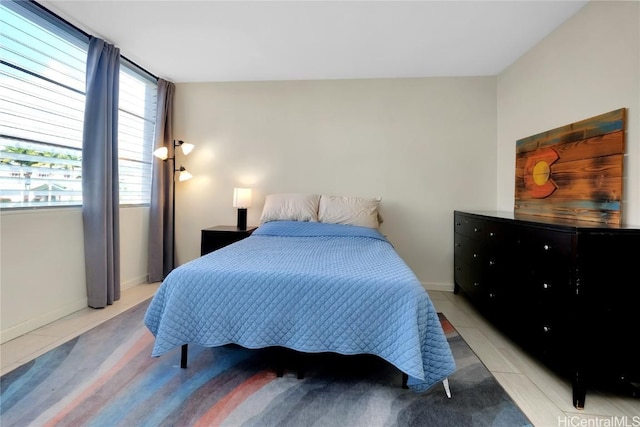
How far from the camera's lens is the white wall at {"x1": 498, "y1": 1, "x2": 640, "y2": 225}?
1601 mm

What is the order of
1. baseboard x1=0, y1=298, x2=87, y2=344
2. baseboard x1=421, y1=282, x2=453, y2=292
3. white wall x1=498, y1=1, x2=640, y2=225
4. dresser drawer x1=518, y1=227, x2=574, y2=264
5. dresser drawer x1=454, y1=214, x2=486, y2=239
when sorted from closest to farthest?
dresser drawer x1=518, y1=227, x2=574, y2=264, white wall x1=498, y1=1, x2=640, y2=225, baseboard x1=0, y1=298, x2=87, y2=344, dresser drawer x1=454, y1=214, x2=486, y2=239, baseboard x1=421, y1=282, x2=453, y2=292

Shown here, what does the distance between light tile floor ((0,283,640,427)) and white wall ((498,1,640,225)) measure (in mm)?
998

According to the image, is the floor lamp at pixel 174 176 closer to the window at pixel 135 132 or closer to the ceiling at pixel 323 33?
the window at pixel 135 132

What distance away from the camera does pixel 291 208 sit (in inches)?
116

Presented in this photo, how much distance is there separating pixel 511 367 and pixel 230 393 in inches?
63.7

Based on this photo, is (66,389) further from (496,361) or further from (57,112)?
(496,361)

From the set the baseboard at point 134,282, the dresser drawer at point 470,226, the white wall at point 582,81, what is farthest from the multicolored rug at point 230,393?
the white wall at point 582,81

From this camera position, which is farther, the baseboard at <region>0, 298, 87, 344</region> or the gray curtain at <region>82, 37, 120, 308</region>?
the gray curtain at <region>82, 37, 120, 308</region>

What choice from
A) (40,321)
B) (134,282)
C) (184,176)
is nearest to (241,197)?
(184,176)

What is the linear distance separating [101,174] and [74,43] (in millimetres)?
1081

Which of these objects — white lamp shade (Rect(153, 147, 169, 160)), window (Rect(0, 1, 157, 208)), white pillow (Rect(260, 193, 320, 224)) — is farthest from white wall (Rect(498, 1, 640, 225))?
window (Rect(0, 1, 157, 208))

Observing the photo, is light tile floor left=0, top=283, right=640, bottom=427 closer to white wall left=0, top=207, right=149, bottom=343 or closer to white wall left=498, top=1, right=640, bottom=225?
white wall left=0, top=207, right=149, bottom=343

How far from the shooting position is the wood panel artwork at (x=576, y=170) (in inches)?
66.0

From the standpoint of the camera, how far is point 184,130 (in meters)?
3.40
